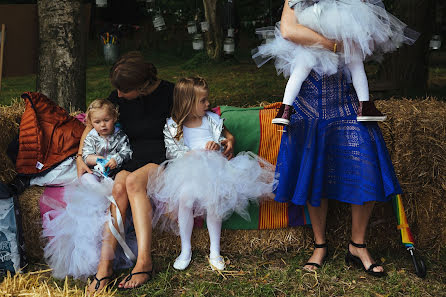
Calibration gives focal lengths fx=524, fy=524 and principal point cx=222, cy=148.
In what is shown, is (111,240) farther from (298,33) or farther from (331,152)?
(298,33)

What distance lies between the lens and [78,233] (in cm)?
326

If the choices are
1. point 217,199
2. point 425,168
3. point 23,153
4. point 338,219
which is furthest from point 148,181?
point 425,168

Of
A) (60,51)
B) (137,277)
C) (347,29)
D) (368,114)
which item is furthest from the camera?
(60,51)

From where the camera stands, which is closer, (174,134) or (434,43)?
(174,134)

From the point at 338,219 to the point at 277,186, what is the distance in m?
0.63

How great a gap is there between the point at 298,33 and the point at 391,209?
55.9 inches

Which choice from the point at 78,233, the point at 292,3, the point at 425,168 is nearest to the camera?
the point at 292,3

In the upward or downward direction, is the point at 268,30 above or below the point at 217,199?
above

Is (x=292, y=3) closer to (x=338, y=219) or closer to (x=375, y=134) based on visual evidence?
(x=375, y=134)

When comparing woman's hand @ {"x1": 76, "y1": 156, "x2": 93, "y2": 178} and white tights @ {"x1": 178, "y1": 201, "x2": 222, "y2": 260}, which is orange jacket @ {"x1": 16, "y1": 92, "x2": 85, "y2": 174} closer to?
woman's hand @ {"x1": 76, "y1": 156, "x2": 93, "y2": 178}

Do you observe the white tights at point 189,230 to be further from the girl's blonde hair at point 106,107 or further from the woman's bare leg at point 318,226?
the girl's blonde hair at point 106,107

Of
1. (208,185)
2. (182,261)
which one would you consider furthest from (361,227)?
(182,261)

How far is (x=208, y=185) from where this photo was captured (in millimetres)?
3246

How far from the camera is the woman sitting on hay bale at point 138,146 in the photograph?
321cm
